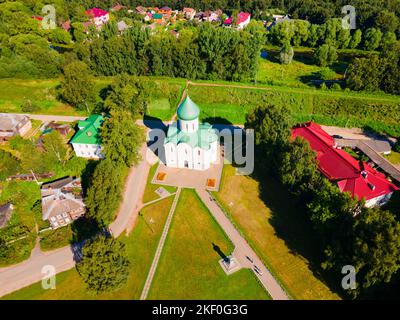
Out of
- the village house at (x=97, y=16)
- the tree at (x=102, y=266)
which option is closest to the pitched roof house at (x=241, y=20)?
the village house at (x=97, y=16)

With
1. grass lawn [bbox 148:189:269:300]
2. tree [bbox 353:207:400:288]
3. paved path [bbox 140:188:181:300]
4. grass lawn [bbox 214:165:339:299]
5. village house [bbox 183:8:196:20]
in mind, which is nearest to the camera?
tree [bbox 353:207:400:288]

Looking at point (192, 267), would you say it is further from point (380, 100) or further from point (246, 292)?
point (380, 100)

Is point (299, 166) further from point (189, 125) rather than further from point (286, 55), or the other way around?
point (286, 55)

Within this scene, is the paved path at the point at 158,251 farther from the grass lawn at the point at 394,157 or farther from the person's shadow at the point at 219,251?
the grass lawn at the point at 394,157

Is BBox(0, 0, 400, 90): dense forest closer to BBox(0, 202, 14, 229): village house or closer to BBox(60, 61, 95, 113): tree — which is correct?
BBox(60, 61, 95, 113): tree

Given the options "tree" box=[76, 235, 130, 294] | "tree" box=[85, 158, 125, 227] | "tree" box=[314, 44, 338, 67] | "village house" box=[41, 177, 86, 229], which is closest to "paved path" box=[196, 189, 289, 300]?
"tree" box=[85, 158, 125, 227]

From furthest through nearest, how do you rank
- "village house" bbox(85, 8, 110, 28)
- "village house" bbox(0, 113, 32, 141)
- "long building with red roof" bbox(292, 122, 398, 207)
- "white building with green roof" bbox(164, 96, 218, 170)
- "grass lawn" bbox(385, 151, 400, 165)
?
"village house" bbox(85, 8, 110, 28) < "village house" bbox(0, 113, 32, 141) < "grass lawn" bbox(385, 151, 400, 165) < "white building with green roof" bbox(164, 96, 218, 170) < "long building with red roof" bbox(292, 122, 398, 207)
